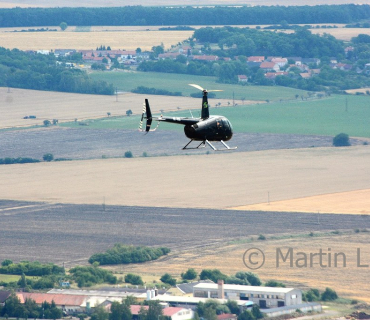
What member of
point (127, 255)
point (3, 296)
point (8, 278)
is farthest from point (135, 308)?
point (127, 255)

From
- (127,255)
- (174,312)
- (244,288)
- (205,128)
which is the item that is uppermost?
(205,128)

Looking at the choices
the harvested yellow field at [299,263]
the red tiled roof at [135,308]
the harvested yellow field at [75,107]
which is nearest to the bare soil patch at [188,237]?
the harvested yellow field at [299,263]

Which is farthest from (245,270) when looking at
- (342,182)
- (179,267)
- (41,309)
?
(342,182)

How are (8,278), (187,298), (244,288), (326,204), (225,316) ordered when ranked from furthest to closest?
(326,204) < (8,278) < (244,288) < (187,298) < (225,316)

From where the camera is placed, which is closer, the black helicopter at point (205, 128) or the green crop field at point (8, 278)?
the black helicopter at point (205, 128)

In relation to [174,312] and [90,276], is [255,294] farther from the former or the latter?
[90,276]

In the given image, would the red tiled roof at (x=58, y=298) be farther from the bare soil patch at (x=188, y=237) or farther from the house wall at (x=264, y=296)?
the bare soil patch at (x=188, y=237)

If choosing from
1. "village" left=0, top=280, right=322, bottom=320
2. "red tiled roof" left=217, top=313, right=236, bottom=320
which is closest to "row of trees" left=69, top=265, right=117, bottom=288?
"village" left=0, top=280, right=322, bottom=320
